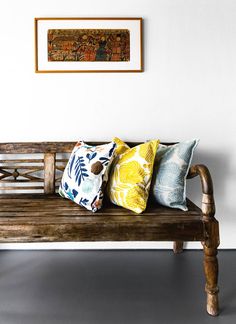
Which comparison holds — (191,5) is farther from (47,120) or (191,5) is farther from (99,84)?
(47,120)

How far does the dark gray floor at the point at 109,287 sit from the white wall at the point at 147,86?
670 mm

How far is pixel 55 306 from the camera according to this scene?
4.73 feet

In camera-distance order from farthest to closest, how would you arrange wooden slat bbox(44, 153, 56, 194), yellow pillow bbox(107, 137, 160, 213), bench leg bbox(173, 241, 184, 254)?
bench leg bbox(173, 241, 184, 254), wooden slat bbox(44, 153, 56, 194), yellow pillow bbox(107, 137, 160, 213)

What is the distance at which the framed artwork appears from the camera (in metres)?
1.98

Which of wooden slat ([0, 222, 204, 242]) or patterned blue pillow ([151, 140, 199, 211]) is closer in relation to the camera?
wooden slat ([0, 222, 204, 242])

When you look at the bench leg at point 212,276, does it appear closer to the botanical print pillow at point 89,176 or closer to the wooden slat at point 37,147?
the botanical print pillow at point 89,176

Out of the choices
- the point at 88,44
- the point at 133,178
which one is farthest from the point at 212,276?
the point at 88,44

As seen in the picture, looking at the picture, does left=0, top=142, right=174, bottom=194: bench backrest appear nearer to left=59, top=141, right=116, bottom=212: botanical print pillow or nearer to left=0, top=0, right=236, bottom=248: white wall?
left=0, top=0, right=236, bottom=248: white wall

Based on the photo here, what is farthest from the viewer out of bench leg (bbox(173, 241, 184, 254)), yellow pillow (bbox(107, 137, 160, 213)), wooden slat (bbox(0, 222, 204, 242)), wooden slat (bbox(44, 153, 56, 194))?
bench leg (bbox(173, 241, 184, 254))

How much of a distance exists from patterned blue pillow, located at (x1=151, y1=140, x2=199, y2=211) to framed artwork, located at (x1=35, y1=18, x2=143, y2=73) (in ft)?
2.30

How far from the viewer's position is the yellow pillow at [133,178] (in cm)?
150

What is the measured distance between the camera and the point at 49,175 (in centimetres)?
192

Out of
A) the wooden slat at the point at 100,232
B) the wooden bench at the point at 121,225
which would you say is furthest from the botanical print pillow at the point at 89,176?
the wooden slat at the point at 100,232

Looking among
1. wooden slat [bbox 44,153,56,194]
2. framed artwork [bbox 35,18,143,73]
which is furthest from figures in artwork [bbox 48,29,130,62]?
wooden slat [bbox 44,153,56,194]
